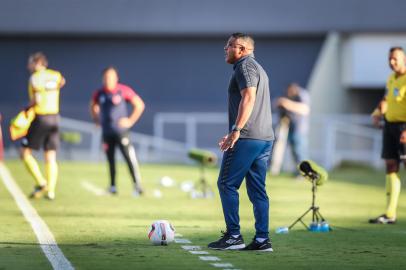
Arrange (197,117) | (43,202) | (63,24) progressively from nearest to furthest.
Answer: (43,202) < (197,117) < (63,24)

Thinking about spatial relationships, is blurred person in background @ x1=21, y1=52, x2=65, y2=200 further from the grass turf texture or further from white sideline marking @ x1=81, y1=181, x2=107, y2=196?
white sideline marking @ x1=81, y1=181, x2=107, y2=196

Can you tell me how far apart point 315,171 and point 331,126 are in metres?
20.6

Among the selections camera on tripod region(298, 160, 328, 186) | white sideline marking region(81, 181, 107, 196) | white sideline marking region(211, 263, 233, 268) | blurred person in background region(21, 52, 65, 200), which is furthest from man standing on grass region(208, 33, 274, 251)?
white sideline marking region(81, 181, 107, 196)

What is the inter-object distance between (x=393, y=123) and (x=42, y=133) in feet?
20.0

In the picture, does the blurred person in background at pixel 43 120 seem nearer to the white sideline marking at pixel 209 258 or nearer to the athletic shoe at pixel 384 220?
the athletic shoe at pixel 384 220

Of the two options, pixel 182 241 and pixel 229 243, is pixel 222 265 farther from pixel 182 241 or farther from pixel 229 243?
pixel 182 241

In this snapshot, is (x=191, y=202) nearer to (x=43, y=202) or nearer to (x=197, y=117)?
(x=43, y=202)

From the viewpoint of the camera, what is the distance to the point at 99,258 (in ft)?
35.6

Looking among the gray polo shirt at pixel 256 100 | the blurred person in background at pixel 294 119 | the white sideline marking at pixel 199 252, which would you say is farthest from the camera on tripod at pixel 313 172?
the blurred person in background at pixel 294 119

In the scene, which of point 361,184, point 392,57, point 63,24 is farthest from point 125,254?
point 63,24

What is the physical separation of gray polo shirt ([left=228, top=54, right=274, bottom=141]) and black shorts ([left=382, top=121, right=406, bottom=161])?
12.1 feet

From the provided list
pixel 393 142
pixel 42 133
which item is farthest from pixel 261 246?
pixel 42 133

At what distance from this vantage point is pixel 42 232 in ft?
44.0

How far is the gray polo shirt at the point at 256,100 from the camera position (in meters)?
11.6
